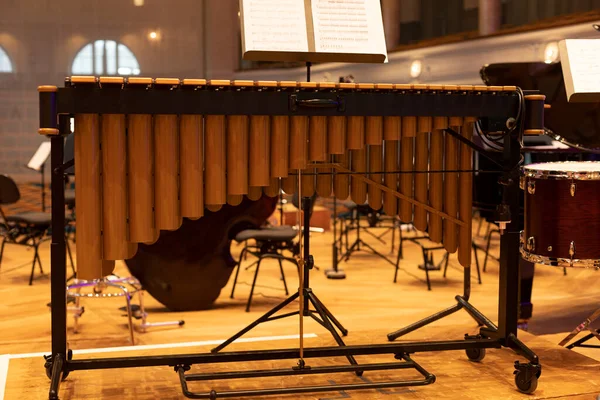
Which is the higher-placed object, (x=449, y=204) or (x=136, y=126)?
(x=136, y=126)

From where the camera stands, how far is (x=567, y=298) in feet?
17.0

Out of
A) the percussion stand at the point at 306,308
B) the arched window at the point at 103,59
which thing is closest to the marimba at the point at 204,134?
the percussion stand at the point at 306,308

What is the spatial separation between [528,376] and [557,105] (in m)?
2.00

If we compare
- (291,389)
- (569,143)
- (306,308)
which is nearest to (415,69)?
(569,143)

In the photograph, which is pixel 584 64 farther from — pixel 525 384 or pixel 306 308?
pixel 306 308

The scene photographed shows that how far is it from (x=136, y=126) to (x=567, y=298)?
11.9 feet

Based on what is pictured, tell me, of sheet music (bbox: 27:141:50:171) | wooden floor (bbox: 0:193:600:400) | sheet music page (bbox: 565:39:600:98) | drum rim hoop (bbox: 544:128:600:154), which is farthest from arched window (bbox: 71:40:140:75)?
sheet music page (bbox: 565:39:600:98)

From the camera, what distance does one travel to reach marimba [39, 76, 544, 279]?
8.58 ft

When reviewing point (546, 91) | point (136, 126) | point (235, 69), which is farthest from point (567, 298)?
point (235, 69)

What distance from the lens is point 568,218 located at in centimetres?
308

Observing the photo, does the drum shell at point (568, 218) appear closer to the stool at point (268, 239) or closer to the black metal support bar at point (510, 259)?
the black metal support bar at point (510, 259)

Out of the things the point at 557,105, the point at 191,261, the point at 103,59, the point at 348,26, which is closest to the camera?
the point at 348,26

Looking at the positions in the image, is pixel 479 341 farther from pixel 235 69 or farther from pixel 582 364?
pixel 235 69

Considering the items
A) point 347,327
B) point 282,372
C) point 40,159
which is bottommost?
point 347,327
